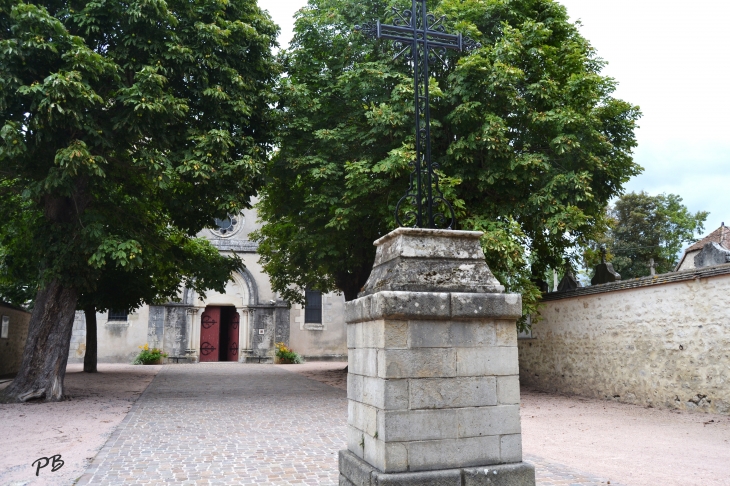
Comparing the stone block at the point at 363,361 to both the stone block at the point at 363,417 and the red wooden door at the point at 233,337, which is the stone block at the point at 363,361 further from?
the red wooden door at the point at 233,337

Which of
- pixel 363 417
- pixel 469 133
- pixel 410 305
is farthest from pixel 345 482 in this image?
pixel 469 133

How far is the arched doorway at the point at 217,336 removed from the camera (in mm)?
27906

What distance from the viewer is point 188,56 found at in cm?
1142

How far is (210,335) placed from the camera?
28.0m

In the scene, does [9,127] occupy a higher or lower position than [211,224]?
higher

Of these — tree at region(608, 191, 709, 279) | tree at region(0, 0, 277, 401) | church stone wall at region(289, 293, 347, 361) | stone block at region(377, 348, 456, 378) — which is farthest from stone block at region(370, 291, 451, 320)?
tree at region(608, 191, 709, 279)

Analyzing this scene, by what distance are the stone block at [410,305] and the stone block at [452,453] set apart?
896 mm

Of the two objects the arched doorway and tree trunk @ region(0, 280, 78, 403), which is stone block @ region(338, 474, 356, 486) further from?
the arched doorway

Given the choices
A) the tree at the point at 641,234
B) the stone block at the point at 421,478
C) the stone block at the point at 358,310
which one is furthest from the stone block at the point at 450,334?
the tree at the point at 641,234

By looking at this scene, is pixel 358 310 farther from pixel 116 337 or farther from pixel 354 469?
pixel 116 337

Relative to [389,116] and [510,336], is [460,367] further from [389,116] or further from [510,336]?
[389,116]

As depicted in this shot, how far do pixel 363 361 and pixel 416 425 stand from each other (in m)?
0.69

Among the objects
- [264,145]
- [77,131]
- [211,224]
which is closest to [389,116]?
[264,145]

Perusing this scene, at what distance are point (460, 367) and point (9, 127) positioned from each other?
9.11 metres
